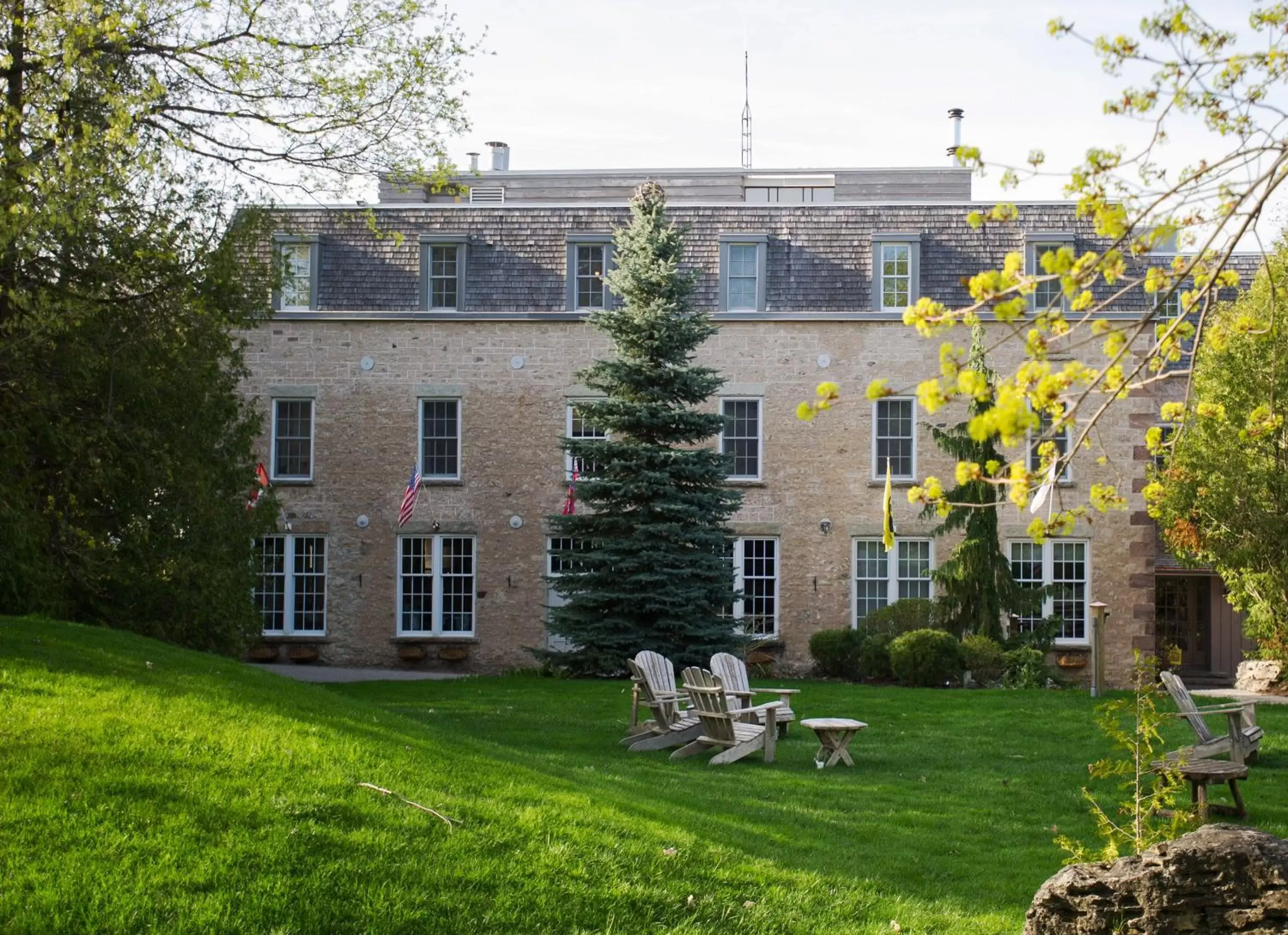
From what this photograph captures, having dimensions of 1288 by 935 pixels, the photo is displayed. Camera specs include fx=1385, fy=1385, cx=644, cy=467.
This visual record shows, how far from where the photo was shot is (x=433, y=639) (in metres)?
27.3

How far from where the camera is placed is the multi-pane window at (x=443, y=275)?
28.1 meters

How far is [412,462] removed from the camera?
27688 millimetres

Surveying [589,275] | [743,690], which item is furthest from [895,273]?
[743,690]

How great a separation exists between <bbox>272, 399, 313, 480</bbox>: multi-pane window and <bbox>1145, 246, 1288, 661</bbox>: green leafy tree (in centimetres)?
1608

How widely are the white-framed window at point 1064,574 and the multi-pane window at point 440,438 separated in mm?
11156

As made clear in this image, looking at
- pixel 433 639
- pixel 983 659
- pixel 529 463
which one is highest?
pixel 529 463

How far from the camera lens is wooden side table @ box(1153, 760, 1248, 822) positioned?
33.6ft

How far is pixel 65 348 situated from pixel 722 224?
15237 millimetres

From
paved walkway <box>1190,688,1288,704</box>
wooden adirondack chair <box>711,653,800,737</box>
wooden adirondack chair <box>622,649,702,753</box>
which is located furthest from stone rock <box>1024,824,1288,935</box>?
paved walkway <box>1190,688,1288,704</box>

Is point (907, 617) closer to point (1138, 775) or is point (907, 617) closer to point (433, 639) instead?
point (433, 639)

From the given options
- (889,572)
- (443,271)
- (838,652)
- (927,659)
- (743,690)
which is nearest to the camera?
(743,690)

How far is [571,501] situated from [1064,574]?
9.68 metres

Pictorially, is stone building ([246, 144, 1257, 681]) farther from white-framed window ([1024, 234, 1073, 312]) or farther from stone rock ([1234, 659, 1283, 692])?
stone rock ([1234, 659, 1283, 692])

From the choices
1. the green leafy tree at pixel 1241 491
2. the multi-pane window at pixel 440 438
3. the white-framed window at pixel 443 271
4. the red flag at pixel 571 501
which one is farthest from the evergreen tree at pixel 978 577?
the white-framed window at pixel 443 271
